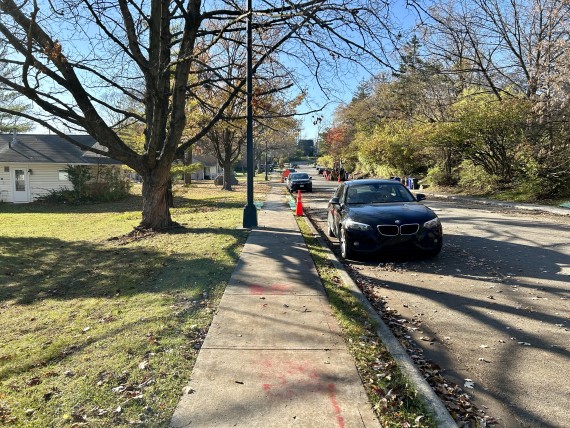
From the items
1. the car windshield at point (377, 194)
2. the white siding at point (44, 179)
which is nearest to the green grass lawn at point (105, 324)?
the car windshield at point (377, 194)

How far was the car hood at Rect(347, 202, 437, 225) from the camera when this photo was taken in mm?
8086

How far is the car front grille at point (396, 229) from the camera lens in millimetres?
7992

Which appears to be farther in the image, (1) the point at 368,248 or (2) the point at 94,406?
(1) the point at 368,248

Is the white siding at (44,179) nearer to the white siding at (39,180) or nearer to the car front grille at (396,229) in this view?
the white siding at (39,180)

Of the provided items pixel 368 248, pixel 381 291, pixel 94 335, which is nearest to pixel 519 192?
pixel 368 248

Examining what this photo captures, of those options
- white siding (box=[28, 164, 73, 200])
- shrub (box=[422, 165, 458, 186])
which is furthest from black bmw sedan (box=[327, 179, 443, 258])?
shrub (box=[422, 165, 458, 186])

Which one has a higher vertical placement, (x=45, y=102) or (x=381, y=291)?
(x=45, y=102)

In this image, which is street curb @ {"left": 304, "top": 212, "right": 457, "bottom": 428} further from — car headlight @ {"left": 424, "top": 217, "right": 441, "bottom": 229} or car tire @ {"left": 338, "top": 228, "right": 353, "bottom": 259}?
car headlight @ {"left": 424, "top": 217, "right": 441, "bottom": 229}

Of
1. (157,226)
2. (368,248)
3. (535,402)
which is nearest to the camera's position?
(535,402)

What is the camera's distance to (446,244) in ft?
33.0

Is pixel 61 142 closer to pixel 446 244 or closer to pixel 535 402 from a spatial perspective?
pixel 446 244

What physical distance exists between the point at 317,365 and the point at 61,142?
3169cm

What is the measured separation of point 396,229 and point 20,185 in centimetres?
2700

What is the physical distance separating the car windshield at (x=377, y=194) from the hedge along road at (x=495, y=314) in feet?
4.60
